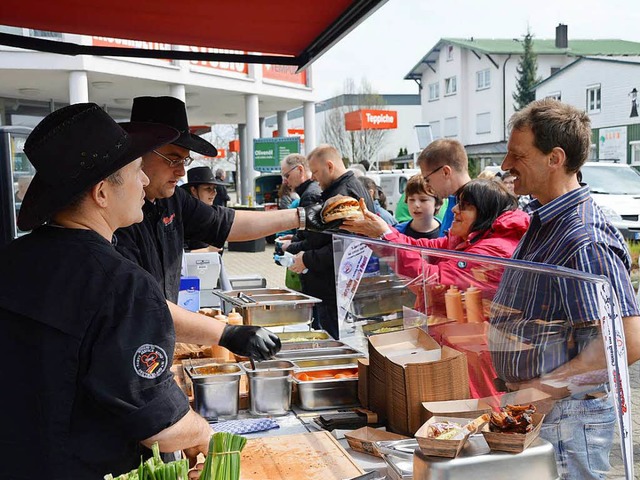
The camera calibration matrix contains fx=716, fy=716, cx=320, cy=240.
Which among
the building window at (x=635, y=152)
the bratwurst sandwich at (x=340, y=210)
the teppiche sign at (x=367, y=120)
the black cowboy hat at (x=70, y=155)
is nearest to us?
the black cowboy hat at (x=70, y=155)

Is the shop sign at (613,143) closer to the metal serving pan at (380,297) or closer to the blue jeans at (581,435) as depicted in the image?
the metal serving pan at (380,297)

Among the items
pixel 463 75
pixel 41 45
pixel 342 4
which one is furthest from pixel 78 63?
pixel 463 75

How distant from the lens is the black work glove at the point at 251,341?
2791 mm

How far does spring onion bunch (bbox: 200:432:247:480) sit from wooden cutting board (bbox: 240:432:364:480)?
1.72 ft

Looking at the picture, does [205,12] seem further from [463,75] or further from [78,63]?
[463,75]

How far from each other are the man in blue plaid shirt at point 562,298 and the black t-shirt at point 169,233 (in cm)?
163

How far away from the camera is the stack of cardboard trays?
2.43m

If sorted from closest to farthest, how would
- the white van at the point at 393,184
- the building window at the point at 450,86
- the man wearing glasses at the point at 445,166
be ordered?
the man wearing glasses at the point at 445,166 → the white van at the point at 393,184 → the building window at the point at 450,86

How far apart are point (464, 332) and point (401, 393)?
1.03 ft

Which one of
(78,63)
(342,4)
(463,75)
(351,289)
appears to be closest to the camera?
(342,4)

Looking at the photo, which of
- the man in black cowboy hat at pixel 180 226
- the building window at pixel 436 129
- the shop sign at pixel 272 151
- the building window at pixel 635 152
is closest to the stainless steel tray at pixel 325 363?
the man in black cowboy hat at pixel 180 226

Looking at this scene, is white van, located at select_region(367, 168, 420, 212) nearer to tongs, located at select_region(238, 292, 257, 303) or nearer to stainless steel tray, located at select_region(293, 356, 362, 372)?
tongs, located at select_region(238, 292, 257, 303)

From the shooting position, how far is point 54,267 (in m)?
1.97

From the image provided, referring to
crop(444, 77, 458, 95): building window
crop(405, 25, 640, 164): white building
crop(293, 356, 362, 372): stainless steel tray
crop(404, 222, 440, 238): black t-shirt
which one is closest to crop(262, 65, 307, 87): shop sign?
crop(404, 222, 440, 238): black t-shirt
